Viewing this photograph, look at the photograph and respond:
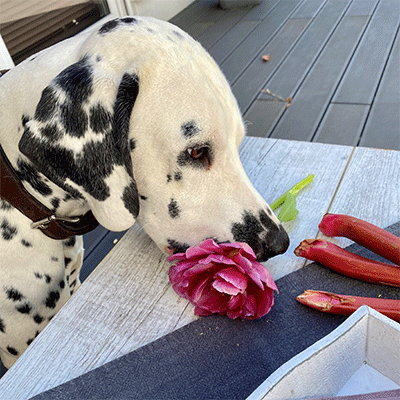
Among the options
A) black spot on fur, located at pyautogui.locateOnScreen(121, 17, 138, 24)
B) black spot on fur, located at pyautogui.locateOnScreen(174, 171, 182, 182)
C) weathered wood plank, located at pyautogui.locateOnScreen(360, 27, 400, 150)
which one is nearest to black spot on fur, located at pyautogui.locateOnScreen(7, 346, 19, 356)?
black spot on fur, located at pyautogui.locateOnScreen(174, 171, 182, 182)

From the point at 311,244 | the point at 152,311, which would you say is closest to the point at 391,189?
the point at 311,244

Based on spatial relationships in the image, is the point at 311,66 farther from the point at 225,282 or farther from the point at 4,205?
the point at 225,282

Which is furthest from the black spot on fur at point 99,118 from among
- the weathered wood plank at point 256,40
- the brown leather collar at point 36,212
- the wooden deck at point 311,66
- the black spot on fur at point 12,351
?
the weathered wood plank at point 256,40

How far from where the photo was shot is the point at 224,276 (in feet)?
2.53

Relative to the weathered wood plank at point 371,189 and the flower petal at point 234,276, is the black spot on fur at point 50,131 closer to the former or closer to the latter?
the flower petal at point 234,276

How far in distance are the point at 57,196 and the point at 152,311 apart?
37 cm

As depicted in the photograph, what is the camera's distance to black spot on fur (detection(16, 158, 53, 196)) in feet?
3.31

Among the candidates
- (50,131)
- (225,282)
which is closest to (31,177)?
(50,131)

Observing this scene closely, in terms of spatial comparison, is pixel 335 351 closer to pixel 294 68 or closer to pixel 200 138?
pixel 200 138

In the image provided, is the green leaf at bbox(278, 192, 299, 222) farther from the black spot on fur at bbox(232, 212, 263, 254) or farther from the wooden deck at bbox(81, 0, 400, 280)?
the wooden deck at bbox(81, 0, 400, 280)

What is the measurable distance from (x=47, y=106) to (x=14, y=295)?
532 millimetres

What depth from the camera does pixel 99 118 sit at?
886 mm

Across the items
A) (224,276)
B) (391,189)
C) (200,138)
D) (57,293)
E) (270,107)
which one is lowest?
(270,107)

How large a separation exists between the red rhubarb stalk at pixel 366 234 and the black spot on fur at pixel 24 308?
0.79m
